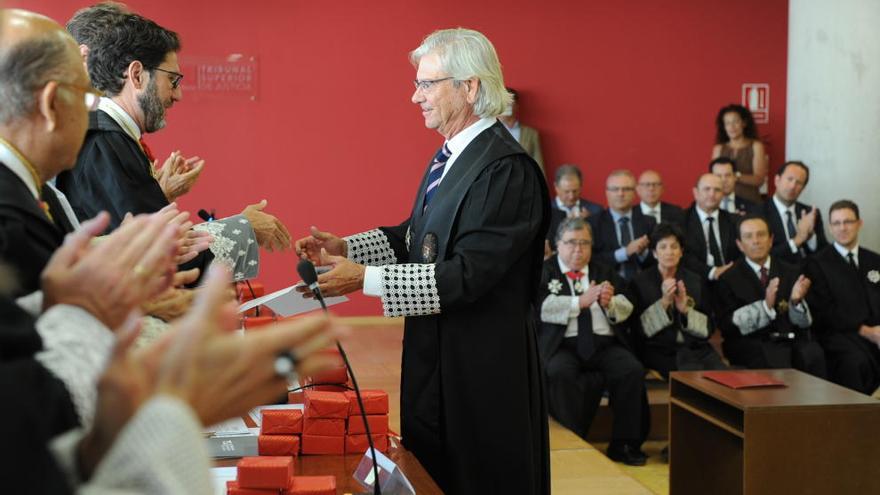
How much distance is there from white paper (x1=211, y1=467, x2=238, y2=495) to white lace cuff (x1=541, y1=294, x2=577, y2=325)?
341 centimetres

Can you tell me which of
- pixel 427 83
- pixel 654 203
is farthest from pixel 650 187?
pixel 427 83

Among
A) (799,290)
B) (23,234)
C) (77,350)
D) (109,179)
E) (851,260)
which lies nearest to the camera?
(77,350)

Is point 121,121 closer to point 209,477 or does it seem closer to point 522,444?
point 522,444

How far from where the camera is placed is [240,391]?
1.01 m

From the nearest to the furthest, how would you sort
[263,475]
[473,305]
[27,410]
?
[27,410] < [263,475] < [473,305]

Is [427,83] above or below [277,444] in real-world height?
above

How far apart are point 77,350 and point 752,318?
5.20 metres

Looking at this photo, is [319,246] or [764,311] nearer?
[319,246]

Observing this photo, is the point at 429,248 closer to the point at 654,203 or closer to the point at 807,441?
the point at 807,441

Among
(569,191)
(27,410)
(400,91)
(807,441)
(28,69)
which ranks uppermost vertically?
(400,91)

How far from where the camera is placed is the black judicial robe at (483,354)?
2533 mm

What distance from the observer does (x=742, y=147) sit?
8.12m

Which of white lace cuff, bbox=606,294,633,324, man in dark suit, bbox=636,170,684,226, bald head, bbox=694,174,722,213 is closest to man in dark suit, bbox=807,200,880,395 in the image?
bald head, bbox=694,174,722,213

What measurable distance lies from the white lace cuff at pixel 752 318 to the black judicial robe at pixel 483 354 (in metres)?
3.50
